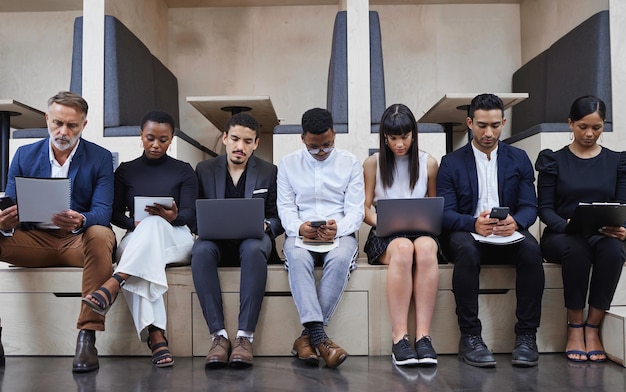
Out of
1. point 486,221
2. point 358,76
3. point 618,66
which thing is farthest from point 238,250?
point 618,66

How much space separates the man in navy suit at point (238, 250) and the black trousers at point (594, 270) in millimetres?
1102

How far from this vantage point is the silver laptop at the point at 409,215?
7.25 ft

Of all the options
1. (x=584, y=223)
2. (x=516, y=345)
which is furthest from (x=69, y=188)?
(x=584, y=223)

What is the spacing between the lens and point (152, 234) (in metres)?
2.16

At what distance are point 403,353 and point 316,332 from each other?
30 cm

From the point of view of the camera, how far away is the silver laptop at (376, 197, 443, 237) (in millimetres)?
2209

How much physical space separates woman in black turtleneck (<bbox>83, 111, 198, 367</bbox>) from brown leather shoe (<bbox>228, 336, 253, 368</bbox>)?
24cm

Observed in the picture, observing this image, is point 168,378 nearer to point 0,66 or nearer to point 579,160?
point 579,160

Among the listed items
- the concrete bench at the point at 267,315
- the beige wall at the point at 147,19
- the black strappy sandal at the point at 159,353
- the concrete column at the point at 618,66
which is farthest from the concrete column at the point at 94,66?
the concrete column at the point at 618,66

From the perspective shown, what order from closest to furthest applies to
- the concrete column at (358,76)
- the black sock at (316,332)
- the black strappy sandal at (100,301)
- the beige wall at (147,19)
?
the black strappy sandal at (100,301) → the black sock at (316,332) → the concrete column at (358,76) → the beige wall at (147,19)

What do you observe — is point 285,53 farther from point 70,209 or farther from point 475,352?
point 475,352

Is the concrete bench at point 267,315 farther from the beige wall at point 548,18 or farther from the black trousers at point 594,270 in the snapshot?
the beige wall at point 548,18

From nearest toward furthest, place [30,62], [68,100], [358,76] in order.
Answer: [68,100]
[358,76]
[30,62]

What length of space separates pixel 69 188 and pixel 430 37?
141 inches
